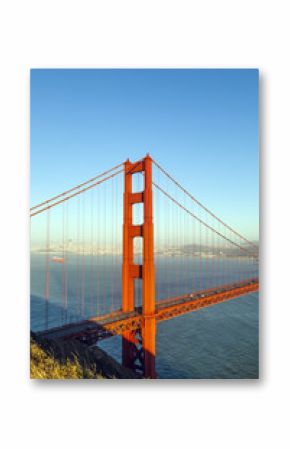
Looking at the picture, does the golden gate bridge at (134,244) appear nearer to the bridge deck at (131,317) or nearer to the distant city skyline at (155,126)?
the bridge deck at (131,317)

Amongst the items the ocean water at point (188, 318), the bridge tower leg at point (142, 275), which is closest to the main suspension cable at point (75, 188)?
the bridge tower leg at point (142, 275)

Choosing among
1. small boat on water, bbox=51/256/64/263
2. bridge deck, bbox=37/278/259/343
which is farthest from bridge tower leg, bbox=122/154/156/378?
small boat on water, bbox=51/256/64/263

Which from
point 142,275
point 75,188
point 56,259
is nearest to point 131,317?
point 142,275
